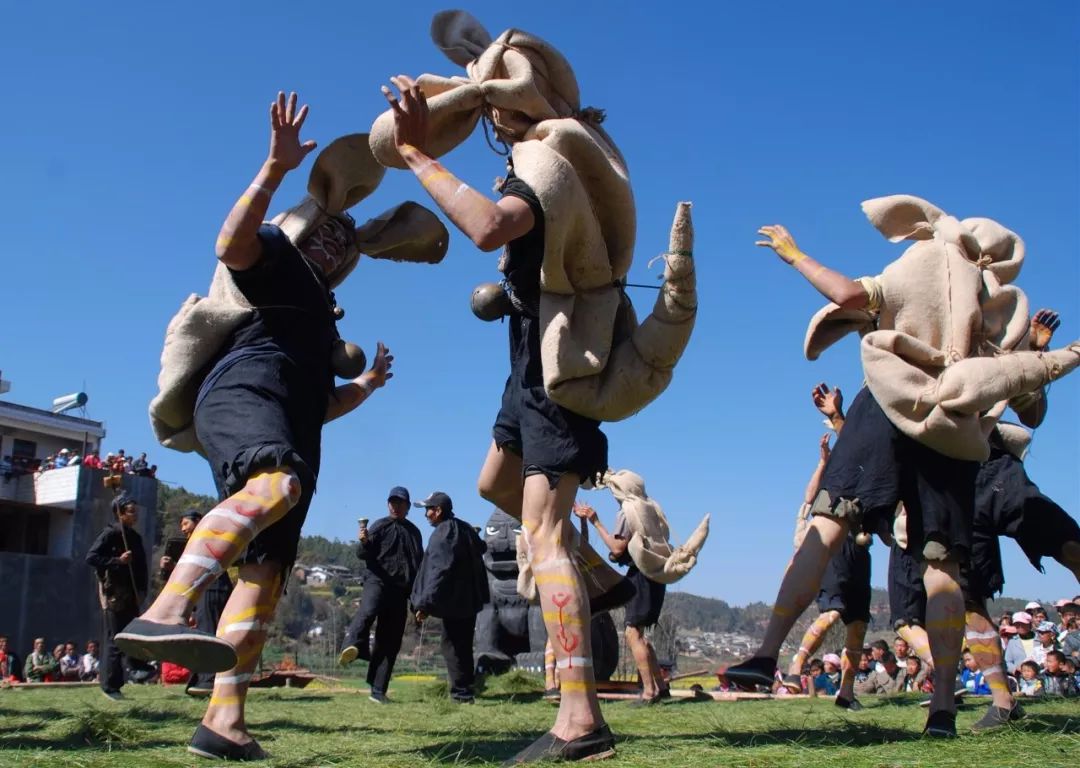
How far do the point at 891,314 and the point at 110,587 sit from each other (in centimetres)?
844

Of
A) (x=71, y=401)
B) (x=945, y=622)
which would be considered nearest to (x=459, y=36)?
(x=945, y=622)

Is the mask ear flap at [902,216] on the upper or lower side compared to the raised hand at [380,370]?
upper

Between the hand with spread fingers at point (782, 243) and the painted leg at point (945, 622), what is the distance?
4.66ft

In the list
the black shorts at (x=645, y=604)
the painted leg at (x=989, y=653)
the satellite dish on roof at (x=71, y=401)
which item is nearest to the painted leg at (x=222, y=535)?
the painted leg at (x=989, y=653)

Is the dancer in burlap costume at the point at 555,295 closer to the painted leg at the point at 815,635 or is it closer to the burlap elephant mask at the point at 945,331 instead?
the burlap elephant mask at the point at 945,331

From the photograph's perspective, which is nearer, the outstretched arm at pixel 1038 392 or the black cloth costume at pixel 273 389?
the black cloth costume at pixel 273 389

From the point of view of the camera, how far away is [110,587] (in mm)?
→ 10203

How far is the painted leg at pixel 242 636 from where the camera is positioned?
11.9 feet

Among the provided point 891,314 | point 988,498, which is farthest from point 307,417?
point 988,498

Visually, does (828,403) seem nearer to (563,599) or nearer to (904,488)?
(904,488)

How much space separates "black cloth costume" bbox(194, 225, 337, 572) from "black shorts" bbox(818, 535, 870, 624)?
18.7ft

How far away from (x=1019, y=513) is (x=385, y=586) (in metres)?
5.99

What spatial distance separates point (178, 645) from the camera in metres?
3.02

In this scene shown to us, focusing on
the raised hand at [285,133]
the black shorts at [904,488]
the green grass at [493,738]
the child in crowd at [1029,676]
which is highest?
the raised hand at [285,133]
